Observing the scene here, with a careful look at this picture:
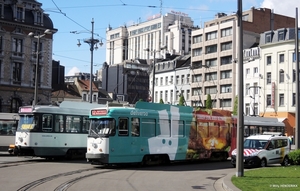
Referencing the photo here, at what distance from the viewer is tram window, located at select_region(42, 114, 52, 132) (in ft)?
84.7

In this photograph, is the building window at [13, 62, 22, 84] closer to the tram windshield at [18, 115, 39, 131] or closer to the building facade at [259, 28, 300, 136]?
the building facade at [259, 28, 300, 136]

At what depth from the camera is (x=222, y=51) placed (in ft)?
252

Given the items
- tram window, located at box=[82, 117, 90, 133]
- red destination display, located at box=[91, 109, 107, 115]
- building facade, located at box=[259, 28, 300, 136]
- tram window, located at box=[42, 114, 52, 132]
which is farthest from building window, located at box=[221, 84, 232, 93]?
red destination display, located at box=[91, 109, 107, 115]

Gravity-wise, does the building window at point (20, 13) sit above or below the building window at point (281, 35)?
above

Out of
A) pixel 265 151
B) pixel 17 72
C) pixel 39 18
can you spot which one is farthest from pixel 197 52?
pixel 265 151

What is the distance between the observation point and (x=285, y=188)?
14.1m

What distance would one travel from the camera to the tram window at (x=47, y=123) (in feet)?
84.7

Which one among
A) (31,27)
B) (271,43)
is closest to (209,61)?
(271,43)

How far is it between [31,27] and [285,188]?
52.2 meters

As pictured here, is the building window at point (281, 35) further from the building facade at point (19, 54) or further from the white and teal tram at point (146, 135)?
the white and teal tram at point (146, 135)

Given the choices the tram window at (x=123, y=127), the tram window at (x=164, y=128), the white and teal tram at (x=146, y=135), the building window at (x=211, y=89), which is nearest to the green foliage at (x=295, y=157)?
the white and teal tram at (x=146, y=135)

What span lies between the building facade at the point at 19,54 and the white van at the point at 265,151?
3767cm

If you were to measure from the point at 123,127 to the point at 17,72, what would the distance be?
136 feet

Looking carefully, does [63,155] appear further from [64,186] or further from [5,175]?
[64,186]
